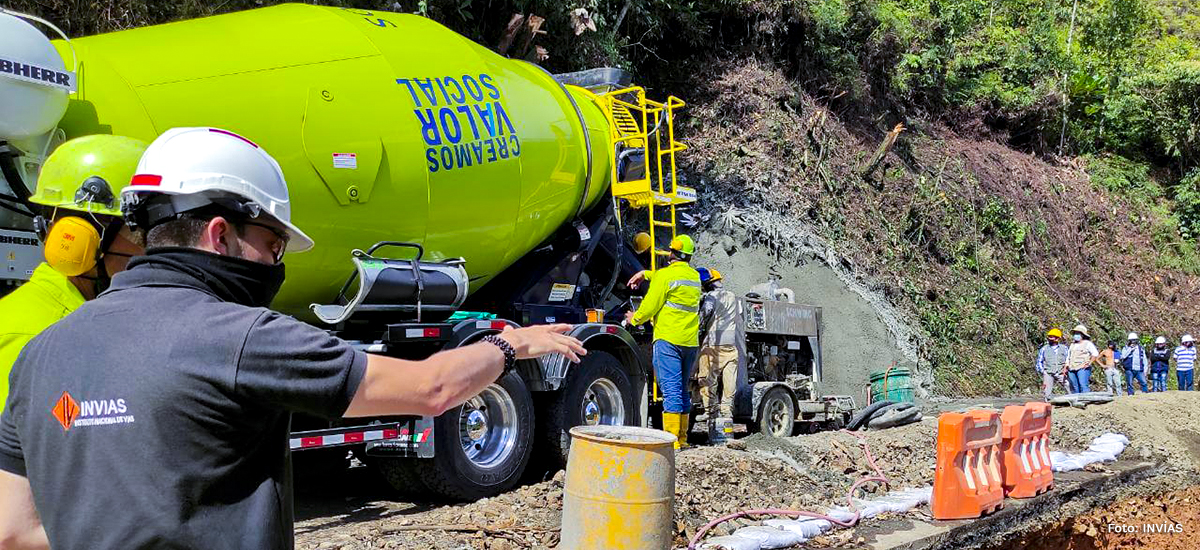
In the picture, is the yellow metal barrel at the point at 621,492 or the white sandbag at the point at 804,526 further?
the white sandbag at the point at 804,526

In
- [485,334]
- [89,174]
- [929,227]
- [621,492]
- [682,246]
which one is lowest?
[621,492]

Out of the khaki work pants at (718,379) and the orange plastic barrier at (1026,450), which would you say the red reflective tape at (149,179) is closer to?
the orange plastic barrier at (1026,450)

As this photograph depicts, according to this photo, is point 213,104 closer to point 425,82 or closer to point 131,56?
point 131,56

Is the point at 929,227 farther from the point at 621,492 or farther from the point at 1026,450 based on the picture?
the point at 621,492

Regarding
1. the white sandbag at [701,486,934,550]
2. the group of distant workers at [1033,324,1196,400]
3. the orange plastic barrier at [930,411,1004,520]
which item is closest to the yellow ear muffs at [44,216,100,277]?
the white sandbag at [701,486,934,550]

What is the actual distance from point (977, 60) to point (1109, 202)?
17.9ft

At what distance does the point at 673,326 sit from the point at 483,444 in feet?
8.02

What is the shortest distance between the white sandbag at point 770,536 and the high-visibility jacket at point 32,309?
391 centimetres

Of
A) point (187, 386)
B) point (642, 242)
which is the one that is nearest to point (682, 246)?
point (642, 242)

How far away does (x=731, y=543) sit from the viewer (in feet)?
17.7

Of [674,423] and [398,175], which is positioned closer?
[398,175]

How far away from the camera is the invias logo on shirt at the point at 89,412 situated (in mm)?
1742

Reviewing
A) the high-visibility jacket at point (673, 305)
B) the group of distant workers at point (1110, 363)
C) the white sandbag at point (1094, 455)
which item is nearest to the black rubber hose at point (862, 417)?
the white sandbag at point (1094, 455)

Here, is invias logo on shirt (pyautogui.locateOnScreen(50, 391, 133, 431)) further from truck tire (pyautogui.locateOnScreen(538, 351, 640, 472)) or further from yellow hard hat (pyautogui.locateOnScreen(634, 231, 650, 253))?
yellow hard hat (pyautogui.locateOnScreen(634, 231, 650, 253))
